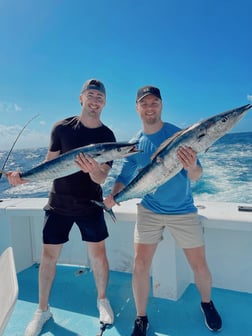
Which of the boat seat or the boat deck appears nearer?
the boat seat

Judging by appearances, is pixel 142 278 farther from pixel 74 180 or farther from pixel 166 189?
pixel 74 180

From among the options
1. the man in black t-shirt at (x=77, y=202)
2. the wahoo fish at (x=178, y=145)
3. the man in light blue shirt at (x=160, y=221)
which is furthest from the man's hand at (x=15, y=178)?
the wahoo fish at (x=178, y=145)

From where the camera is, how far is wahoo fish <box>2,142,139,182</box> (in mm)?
1756

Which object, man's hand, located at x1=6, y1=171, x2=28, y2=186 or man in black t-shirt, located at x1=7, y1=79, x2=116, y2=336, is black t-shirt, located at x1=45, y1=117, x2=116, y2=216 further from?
man's hand, located at x1=6, y1=171, x2=28, y2=186

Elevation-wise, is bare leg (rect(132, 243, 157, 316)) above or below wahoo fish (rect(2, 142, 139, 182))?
below

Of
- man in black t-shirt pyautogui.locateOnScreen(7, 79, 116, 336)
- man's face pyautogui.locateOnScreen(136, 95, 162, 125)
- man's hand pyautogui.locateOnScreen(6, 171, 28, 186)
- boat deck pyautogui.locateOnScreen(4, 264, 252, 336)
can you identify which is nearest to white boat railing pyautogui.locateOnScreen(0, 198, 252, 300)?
boat deck pyautogui.locateOnScreen(4, 264, 252, 336)

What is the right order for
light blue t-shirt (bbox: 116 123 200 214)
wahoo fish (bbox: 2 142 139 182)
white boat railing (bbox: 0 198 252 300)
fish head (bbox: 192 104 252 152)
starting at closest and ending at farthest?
fish head (bbox: 192 104 252 152)
wahoo fish (bbox: 2 142 139 182)
light blue t-shirt (bbox: 116 123 200 214)
white boat railing (bbox: 0 198 252 300)

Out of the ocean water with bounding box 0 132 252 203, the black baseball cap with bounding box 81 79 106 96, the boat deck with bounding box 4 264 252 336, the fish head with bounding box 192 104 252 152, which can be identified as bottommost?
the boat deck with bounding box 4 264 252 336

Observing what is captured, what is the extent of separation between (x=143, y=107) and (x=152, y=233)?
0.84 meters

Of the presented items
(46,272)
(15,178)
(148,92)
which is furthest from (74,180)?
(148,92)

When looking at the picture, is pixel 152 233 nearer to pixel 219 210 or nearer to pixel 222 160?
pixel 219 210

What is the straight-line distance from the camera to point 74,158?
1816 mm

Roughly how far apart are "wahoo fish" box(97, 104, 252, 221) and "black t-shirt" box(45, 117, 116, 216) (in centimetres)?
37

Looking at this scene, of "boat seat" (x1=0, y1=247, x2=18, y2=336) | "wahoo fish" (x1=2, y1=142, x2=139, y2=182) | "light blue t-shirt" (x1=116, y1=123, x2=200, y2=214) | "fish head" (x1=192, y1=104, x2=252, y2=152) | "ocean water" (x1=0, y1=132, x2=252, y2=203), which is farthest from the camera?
"ocean water" (x1=0, y1=132, x2=252, y2=203)
